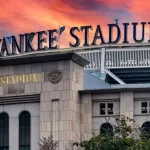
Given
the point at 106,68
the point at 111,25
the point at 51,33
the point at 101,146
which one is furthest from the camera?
the point at 106,68

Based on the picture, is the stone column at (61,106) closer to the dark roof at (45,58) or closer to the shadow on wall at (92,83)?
the dark roof at (45,58)

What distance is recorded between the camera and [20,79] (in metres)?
80.2

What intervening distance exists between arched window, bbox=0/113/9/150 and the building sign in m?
3.44

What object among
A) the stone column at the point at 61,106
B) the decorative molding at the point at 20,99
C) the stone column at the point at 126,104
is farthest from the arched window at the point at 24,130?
the stone column at the point at 126,104

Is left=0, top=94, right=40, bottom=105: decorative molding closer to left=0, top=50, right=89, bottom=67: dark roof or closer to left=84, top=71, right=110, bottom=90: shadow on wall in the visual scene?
left=0, top=50, right=89, bottom=67: dark roof

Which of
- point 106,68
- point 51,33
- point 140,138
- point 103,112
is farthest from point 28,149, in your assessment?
point 106,68

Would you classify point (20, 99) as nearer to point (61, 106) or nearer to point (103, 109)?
point (61, 106)

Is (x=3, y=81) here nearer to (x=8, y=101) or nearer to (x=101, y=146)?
(x=8, y=101)

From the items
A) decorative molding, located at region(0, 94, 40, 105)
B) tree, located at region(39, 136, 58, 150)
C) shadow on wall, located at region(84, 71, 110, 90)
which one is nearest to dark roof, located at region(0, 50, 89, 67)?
decorative molding, located at region(0, 94, 40, 105)

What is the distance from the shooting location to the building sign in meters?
79.4

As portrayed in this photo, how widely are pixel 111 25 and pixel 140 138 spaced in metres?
57.6

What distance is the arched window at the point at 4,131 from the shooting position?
80875mm

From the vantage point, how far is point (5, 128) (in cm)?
8119

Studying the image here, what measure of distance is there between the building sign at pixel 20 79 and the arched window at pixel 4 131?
3442 millimetres
